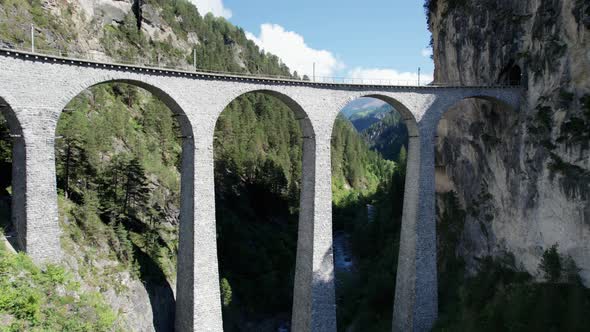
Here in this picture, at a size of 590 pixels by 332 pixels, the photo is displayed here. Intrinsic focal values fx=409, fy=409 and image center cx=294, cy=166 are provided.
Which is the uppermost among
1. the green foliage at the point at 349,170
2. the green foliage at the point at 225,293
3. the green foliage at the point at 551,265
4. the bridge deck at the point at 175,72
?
the bridge deck at the point at 175,72

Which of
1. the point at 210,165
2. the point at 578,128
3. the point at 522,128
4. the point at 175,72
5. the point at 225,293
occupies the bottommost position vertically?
the point at 225,293

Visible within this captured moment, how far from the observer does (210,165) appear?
2047cm

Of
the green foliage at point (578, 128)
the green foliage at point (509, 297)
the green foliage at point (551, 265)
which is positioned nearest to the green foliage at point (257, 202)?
the green foliage at point (509, 297)

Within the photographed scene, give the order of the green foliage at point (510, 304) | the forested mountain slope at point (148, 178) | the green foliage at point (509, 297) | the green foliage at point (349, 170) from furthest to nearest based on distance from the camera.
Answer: the green foliage at point (349, 170) → the forested mountain slope at point (148, 178) → the green foliage at point (509, 297) → the green foliage at point (510, 304)

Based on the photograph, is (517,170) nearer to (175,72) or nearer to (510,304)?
(510,304)

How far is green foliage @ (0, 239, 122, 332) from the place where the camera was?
1260 cm

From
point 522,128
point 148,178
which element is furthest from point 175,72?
point 522,128

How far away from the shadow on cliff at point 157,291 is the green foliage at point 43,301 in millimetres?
6343

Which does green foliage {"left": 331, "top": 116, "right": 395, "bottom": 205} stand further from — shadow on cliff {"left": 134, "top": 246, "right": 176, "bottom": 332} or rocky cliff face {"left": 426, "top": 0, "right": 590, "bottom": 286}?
shadow on cliff {"left": 134, "top": 246, "right": 176, "bottom": 332}

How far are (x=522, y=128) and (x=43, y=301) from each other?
26.6 meters

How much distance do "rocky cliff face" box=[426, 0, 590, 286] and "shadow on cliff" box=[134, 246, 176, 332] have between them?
21021 millimetres

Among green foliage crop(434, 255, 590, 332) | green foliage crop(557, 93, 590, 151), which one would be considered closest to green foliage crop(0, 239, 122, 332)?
green foliage crop(434, 255, 590, 332)

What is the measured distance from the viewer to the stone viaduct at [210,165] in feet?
53.0

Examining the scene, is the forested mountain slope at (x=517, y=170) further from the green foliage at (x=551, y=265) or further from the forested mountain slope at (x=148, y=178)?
the forested mountain slope at (x=148, y=178)
